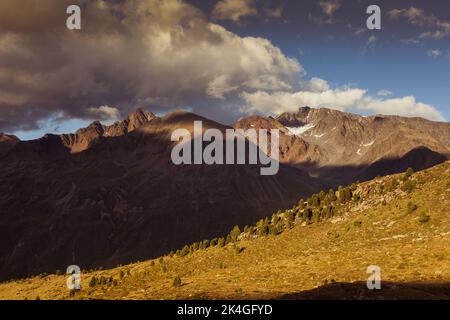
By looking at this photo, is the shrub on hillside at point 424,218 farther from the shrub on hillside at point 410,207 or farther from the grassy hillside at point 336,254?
the shrub on hillside at point 410,207

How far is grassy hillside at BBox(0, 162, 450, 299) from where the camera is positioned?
39750mm

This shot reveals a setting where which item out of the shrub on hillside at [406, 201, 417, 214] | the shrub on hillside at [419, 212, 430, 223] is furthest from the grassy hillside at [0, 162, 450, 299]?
the shrub on hillside at [419, 212, 430, 223]

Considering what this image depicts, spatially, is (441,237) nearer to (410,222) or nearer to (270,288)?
(410,222)

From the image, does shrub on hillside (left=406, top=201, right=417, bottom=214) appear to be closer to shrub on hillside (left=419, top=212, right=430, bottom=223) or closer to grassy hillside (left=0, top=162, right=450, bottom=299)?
grassy hillside (left=0, top=162, right=450, bottom=299)

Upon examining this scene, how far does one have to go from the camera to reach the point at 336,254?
57.1 metres

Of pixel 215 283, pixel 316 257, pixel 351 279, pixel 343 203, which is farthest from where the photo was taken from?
pixel 343 203

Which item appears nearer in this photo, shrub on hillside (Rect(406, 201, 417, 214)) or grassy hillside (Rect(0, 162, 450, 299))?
grassy hillside (Rect(0, 162, 450, 299))

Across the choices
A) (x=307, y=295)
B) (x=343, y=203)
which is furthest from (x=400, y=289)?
(x=343, y=203)

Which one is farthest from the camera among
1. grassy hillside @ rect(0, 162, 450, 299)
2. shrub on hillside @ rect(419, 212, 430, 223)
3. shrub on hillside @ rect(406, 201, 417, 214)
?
shrub on hillside @ rect(406, 201, 417, 214)

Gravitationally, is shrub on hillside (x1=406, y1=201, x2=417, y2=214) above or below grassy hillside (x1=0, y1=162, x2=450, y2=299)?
above

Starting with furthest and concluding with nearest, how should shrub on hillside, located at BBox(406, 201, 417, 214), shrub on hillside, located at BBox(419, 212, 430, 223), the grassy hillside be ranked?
shrub on hillside, located at BBox(406, 201, 417, 214) → shrub on hillside, located at BBox(419, 212, 430, 223) → the grassy hillside
